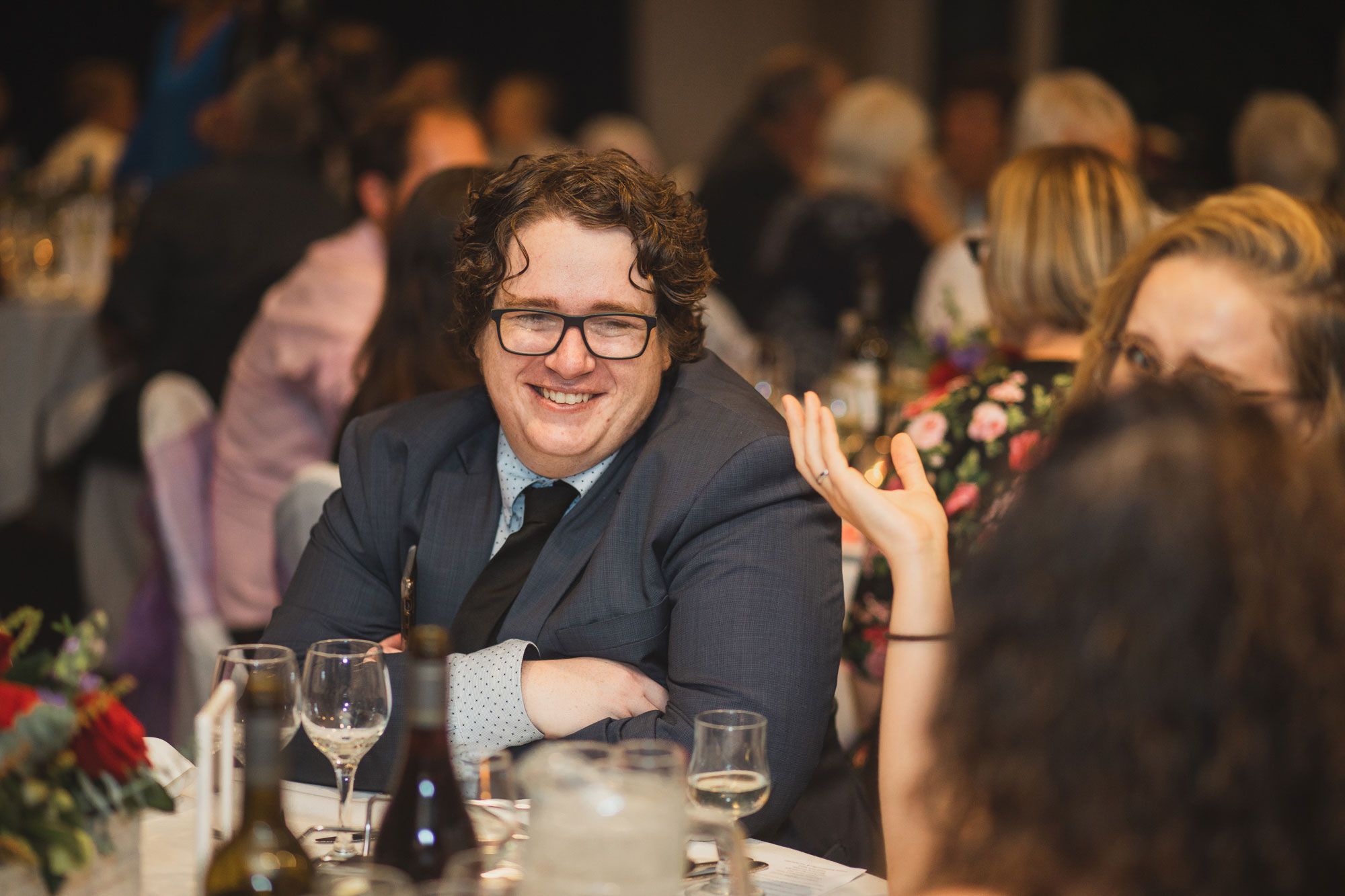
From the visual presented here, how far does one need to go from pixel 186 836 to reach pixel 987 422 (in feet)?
4.94

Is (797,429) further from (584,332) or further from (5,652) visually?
(5,652)

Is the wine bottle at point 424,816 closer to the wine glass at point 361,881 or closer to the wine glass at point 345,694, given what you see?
the wine glass at point 361,881

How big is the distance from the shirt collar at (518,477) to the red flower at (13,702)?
0.88 meters

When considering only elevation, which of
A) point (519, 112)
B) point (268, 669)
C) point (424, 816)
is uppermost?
point (519, 112)

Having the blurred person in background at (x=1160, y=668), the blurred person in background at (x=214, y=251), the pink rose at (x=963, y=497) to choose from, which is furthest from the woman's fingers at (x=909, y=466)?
the blurred person in background at (x=214, y=251)

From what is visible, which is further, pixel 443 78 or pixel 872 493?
pixel 443 78

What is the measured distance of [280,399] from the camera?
11.1 feet

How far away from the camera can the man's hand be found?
1.70 meters

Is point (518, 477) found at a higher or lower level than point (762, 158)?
lower

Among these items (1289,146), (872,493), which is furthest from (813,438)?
(1289,146)

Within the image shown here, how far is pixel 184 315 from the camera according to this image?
13.9ft

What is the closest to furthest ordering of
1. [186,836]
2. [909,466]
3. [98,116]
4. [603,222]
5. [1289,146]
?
[186,836] → [909,466] → [603,222] → [1289,146] → [98,116]

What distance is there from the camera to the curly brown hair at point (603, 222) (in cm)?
181

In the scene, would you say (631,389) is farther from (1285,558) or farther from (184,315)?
(184,315)
